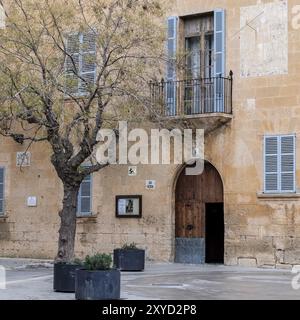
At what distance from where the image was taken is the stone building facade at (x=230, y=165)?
2005 centimetres

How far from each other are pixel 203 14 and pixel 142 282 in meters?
8.59

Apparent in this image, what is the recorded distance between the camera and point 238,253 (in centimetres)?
2053

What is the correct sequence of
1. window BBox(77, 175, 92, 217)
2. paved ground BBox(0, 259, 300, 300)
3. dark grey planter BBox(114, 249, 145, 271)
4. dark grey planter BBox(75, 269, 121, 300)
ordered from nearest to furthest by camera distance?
dark grey planter BBox(75, 269, 121, 300), paved ground BBox(0, 259, 300, 300), dark grey planter BBox(114, 249, 145, 271), window BBox(77, 175, 92, 217)

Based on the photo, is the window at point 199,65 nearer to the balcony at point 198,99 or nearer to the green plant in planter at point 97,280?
the balcony at point 198,99

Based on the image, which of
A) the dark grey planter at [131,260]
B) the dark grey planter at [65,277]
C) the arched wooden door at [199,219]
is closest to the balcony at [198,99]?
the arched wooden door at [199,219]

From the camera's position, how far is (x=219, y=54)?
2111cm

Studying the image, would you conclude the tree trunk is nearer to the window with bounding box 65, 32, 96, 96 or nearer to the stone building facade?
the window with bounding box 65, 32, 96, 96

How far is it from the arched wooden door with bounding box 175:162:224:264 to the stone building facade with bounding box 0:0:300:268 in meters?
0.03

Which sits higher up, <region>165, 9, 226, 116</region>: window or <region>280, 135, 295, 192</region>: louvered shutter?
<region>165, 9, 226, 116</region>: window

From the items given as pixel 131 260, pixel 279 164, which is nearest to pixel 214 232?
pixel 279 164

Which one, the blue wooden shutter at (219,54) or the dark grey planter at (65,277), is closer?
the dark grey planter at (65,277)

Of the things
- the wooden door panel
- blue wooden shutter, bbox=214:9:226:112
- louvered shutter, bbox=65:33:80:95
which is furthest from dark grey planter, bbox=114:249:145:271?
blue wooden shutter, bbox=214:9:226:112

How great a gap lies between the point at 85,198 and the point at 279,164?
6.28m

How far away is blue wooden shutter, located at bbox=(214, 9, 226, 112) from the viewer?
68.3ft
